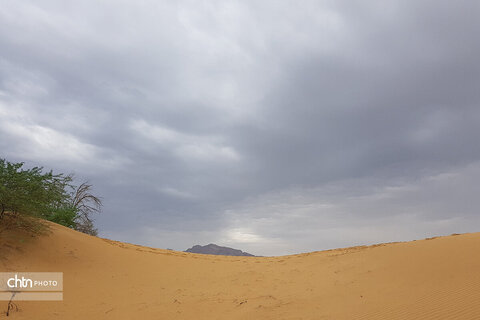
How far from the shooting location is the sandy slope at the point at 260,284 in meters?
9.77

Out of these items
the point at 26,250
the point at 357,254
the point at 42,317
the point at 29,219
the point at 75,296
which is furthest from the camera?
the point at 357,254

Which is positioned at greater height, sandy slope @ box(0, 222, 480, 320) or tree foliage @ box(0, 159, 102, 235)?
tree foliage @ box(0, 159, 102, 235)

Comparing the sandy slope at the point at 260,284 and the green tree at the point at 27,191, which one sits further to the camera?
the green tree at the point at 27,191

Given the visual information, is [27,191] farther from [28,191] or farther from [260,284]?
[260,284]

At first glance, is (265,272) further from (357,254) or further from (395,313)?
(395,313)

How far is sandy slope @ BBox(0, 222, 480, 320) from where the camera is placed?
32.0ft

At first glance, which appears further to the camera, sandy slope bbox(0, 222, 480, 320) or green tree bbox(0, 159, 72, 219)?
green tree bbox(0, 159, 72, 219)

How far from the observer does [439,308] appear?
28.9 ft

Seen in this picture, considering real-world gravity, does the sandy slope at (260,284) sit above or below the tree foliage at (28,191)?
below

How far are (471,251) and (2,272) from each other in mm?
18870

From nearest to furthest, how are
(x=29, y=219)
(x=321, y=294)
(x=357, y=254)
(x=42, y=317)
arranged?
(x=42, y=317) < (x=321, y=294) < (x=29, y=219) < (x=357, y=254)

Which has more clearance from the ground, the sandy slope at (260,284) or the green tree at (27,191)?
the green tree at (27,191)

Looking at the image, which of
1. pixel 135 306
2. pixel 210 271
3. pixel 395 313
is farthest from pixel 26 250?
pixel 395 313

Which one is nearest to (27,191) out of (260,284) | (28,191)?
(28,191)
